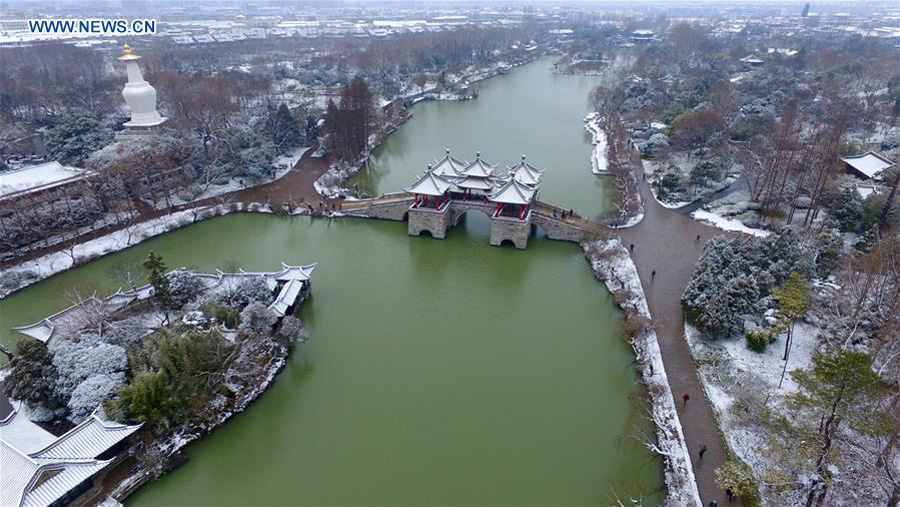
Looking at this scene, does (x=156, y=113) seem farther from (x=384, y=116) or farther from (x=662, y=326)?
(x=662, y=326)

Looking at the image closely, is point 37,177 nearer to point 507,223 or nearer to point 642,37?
point 507,223

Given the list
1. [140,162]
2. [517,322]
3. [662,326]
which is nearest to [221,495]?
[517,322]

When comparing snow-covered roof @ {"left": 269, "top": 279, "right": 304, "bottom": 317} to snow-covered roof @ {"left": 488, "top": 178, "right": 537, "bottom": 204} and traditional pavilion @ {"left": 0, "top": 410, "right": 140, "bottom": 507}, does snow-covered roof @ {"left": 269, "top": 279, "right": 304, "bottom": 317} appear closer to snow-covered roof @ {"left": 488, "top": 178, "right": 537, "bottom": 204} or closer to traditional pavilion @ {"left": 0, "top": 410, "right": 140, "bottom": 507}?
traditional pavilion @ {"left": 0, "top": 410, "right": 140, "bottom": 507}

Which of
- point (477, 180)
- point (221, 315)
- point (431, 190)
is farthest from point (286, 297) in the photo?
point (477, 180)

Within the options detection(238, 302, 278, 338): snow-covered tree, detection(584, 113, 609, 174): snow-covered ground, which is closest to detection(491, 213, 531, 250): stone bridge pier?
detection(238, 302, 278, 338): snow-covered tree

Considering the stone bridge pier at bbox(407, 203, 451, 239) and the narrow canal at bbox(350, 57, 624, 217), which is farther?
the narrow canal at bbox(350, 57, 624, 217)

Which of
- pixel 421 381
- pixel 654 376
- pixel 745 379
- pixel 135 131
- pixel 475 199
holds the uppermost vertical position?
pixel 135 131
